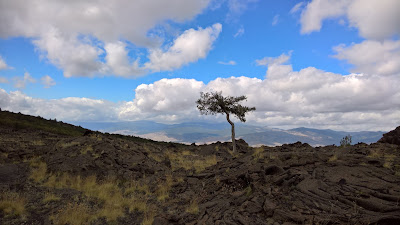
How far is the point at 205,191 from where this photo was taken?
51.0 ft

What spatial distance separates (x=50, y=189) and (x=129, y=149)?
11.4 m

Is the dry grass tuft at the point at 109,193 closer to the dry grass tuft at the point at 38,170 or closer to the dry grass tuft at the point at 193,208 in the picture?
the dry grass tuft at the point at 38,170

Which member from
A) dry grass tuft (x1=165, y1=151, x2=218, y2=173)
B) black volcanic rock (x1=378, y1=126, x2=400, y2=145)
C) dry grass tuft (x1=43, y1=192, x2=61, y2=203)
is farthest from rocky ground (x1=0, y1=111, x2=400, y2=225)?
black volcanic rock (x1=378, y1=126, x2=400, y2=145)

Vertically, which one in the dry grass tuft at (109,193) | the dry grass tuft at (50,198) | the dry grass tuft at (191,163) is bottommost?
the dry grass tuft at (109,193)

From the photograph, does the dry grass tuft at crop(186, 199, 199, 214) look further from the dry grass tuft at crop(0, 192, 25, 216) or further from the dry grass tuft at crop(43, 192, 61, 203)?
the dry grass tuft at crop(0, 192, 25, 216)

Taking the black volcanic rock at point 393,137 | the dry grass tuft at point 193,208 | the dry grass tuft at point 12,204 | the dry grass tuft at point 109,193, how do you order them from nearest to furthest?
the dry grass tuft at point 12,204
the dry grass tuft at point 193,208
the dry grass tuft at point 109,193
the black volcanic rock at point 393,137

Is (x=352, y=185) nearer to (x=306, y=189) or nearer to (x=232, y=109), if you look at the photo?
(x=306, y=189)

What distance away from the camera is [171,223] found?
11328 millimetres

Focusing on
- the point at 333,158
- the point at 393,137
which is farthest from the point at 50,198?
the point at 393,137

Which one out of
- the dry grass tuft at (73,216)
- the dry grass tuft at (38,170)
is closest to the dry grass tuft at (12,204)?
the dry grass tuft at (73,216)

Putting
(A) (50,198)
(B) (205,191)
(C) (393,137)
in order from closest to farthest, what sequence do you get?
(A) (50,198)
(B) (205,191)
(C) (393,137)

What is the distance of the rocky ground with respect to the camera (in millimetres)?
9875

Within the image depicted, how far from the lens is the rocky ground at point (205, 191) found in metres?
9.88

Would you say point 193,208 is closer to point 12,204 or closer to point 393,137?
point 12,204
